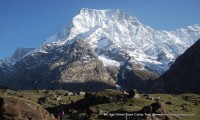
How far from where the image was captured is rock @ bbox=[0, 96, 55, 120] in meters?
46.6

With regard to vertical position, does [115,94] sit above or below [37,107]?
above

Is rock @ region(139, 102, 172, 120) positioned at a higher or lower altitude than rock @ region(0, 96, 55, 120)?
higher

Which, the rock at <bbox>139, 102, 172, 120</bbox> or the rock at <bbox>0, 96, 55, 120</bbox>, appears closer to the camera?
the rock at <bbox>0, 96, 55, 120</bbox>

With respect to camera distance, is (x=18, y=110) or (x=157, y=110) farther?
(x=157, y=110)

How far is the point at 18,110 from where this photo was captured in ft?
154

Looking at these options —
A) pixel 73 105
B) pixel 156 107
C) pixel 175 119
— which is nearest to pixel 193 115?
pixel 175 119

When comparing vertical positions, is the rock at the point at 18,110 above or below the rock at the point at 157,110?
below

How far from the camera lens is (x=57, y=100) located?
171 meters

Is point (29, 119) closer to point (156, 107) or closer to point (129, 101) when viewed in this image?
point (156, 107)

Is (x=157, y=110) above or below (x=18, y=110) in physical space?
above

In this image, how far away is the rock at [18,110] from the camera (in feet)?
153

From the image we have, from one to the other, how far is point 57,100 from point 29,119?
124 metres

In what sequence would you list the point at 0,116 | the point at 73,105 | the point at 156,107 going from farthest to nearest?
1. the point at 73,105
2. the point at 156,107
3. the point at 0,116

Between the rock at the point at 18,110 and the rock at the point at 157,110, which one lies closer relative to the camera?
the rock at the point at 18,110
